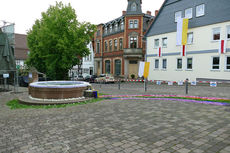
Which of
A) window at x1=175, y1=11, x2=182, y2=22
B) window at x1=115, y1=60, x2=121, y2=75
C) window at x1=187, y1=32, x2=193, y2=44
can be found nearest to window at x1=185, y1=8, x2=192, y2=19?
window at x1=175, y1=11, x2=182, y2=22

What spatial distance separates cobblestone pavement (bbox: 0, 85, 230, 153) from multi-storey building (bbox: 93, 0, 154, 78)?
25.8 m

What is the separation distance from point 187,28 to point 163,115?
1882 cm

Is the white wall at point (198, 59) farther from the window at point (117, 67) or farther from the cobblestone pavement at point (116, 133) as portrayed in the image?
the cobblestone pavement at point (116, 133)

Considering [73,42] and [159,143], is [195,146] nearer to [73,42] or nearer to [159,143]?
[159,143]

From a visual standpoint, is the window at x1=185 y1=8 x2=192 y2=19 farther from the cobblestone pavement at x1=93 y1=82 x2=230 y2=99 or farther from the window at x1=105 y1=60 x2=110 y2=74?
the window at x1=105 y1=60 x2=110 y2=74

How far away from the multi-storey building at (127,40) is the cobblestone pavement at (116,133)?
25.8 metres

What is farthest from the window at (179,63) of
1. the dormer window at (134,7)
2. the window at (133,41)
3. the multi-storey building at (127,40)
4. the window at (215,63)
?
the dormer window at (134,7)

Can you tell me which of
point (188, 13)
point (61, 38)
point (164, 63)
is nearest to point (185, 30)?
point (188, 13)

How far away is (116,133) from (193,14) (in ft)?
72.8

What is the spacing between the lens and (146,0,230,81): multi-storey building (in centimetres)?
1977

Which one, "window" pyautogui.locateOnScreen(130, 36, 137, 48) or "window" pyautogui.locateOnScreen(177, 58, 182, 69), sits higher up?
"window" pyautogui.locateOnScreen(130, 36, 137, 48)

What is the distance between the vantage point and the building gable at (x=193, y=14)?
20.0 meters

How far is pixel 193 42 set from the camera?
22.6 metres

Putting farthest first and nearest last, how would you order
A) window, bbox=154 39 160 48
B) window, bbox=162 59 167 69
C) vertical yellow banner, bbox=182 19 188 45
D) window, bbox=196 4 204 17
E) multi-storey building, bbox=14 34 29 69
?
multi-storey building, bbox=14 34 29 69
window, bbox=154 39 160 48
window, bbox=162 59 167 69
vertical yellow banner, bbox=182 19 188 45
window, bbox=196 4 204 17
